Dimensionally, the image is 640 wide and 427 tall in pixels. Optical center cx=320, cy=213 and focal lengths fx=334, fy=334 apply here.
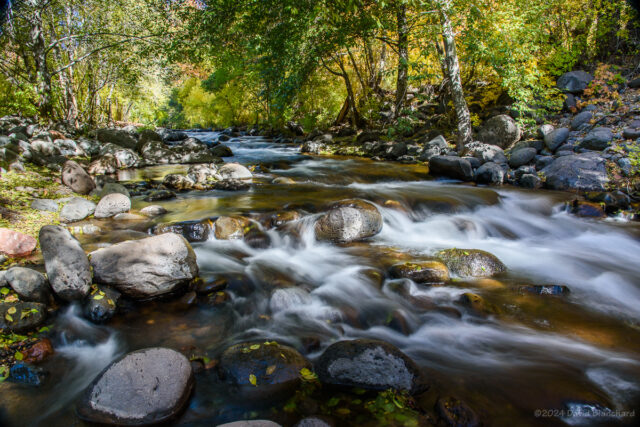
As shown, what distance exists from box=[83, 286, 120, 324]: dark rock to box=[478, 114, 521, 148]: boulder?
36.1 ft

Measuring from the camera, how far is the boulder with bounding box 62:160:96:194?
7.15m

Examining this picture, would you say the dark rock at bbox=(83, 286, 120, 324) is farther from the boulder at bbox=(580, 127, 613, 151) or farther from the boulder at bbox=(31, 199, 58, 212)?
the boulder at bbox=(580, 127, 613, 151)

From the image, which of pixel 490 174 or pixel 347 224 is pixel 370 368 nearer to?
pixel 347 224

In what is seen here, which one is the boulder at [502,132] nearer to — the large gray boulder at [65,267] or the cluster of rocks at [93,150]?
the cluster of rocks at [93,150]

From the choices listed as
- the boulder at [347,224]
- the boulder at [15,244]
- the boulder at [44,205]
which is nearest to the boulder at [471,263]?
the boulder at [347,224]

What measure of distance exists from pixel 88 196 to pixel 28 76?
8693 mm

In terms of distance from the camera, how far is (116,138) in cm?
1347

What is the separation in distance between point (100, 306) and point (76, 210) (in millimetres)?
3257

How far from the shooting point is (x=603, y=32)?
11.9 meters

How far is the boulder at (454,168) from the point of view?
29.5ft

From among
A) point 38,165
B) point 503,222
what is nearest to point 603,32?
point 503,222

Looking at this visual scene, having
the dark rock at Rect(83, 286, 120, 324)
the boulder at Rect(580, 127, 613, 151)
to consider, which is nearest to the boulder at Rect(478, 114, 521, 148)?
the boulder at Rect(580, 127, 613, 151)

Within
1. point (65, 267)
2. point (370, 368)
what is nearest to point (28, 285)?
point (65, 267)

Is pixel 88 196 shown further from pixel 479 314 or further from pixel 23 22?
pixel 23 22
